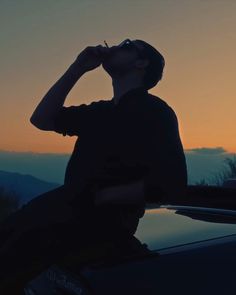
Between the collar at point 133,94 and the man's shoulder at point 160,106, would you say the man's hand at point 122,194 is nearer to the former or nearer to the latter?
the man's shoulder at point 160,106

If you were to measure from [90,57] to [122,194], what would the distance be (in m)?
1.14

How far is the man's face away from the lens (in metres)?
3.98

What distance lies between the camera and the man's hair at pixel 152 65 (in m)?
4.11

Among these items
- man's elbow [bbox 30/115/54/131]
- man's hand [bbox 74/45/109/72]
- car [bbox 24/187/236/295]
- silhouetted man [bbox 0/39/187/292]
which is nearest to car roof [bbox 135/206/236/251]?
car [bbox 24/187/236/295]

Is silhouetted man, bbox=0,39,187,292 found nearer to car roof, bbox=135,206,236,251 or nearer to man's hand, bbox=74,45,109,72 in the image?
car roof, bbox=135,206,236,251

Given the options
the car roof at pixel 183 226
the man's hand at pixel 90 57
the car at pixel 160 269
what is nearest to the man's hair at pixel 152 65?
the man's hand at pixel 90 57

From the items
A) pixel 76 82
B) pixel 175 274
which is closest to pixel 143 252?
pixel 175 274

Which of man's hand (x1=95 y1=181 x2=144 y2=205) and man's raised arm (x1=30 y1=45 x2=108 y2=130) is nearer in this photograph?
man's hand (x1=95 y1=181 x2=144 y2=205)

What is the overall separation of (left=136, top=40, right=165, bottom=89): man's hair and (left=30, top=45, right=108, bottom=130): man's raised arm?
1.03ft

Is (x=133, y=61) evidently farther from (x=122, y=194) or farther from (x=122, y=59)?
(x=122, y=194)

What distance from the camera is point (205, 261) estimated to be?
105 inches

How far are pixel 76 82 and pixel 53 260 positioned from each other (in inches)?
58.6

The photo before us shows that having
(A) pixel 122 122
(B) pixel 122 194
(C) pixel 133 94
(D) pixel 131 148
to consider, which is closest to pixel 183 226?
(B) pixel 122 194

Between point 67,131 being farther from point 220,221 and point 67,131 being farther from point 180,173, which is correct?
point 220,221
